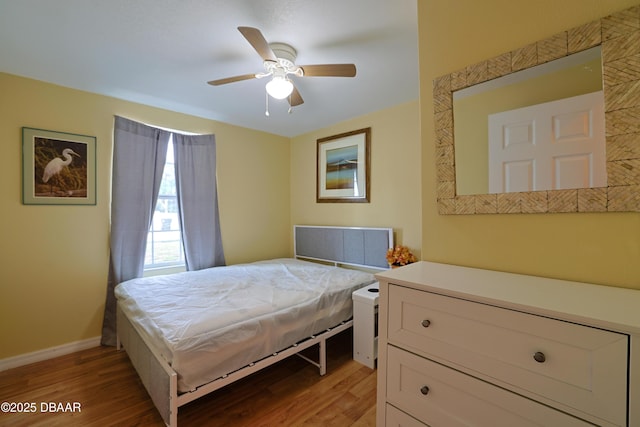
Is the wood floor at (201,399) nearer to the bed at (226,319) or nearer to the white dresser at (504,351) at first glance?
the bed at (226,319)

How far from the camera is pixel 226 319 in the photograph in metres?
1.66

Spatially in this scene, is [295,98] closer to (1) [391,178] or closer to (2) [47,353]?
(1) [391,178]

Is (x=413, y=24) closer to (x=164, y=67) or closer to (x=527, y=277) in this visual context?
(x=527, y=277)

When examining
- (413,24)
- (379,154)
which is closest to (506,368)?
(413,24)

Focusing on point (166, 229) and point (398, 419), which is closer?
point (398, 419)

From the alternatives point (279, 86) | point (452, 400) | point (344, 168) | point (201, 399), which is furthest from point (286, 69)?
point (201, 399)

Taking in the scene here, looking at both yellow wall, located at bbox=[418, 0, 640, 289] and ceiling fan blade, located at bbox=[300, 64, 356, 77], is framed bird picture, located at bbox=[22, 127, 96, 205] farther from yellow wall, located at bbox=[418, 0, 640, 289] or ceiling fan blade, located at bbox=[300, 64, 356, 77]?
yellow wall, located at bbox=[418, 0, 640, 289]

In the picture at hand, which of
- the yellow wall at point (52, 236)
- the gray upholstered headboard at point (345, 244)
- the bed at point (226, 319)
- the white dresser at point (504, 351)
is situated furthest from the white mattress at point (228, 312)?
the white dresser at point (504, 351)

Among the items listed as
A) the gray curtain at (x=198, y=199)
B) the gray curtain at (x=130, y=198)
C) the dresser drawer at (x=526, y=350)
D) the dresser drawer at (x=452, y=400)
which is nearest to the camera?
the dresser drawer at (x=526, y=350)

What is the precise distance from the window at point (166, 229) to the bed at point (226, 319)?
510 millimetres

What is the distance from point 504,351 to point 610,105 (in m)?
0.92

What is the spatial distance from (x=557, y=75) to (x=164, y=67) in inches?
102

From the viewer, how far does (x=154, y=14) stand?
1.56 metres

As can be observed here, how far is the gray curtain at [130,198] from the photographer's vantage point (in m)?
2.65
